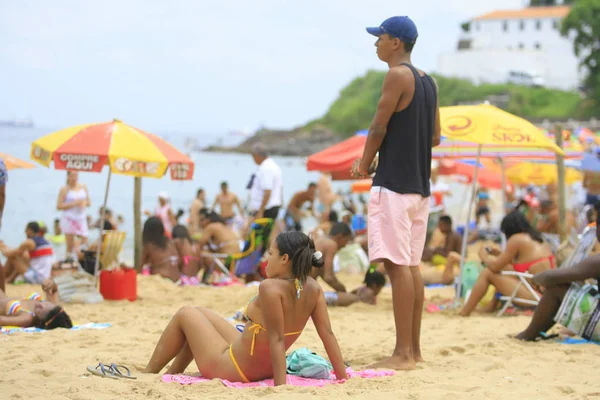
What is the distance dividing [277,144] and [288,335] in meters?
88.9

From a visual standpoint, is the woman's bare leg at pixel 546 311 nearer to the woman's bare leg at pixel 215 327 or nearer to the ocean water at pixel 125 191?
the woman's bare leg at pixel 215 327

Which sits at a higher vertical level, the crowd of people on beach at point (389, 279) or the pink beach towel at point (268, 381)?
the crowd of people on beach at point (389, 279)

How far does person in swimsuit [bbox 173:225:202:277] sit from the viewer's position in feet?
33.0

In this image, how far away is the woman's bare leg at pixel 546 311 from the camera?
5.44 meters

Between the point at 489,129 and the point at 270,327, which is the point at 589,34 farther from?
the point at 270,327

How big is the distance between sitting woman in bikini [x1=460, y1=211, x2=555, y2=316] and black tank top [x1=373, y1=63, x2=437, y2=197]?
2.72 m

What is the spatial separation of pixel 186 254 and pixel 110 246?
6.49ft

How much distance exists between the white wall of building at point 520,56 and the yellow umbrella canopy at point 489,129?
86586mm

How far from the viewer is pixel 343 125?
91.1 meters

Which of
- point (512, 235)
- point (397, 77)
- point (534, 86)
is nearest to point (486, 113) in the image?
point (512, 235)

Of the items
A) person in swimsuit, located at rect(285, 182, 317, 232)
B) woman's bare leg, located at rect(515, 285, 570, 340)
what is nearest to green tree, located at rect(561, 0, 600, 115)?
person in swimsuit, located at rect(285, 182, 317, 232)

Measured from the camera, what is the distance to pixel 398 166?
15.1 ft

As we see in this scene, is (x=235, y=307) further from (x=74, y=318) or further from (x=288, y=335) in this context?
(x=288, y=335)

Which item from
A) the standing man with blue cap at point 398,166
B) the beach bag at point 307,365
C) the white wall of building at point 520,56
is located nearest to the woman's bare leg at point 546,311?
the standing man with blue cap at point 398,166
